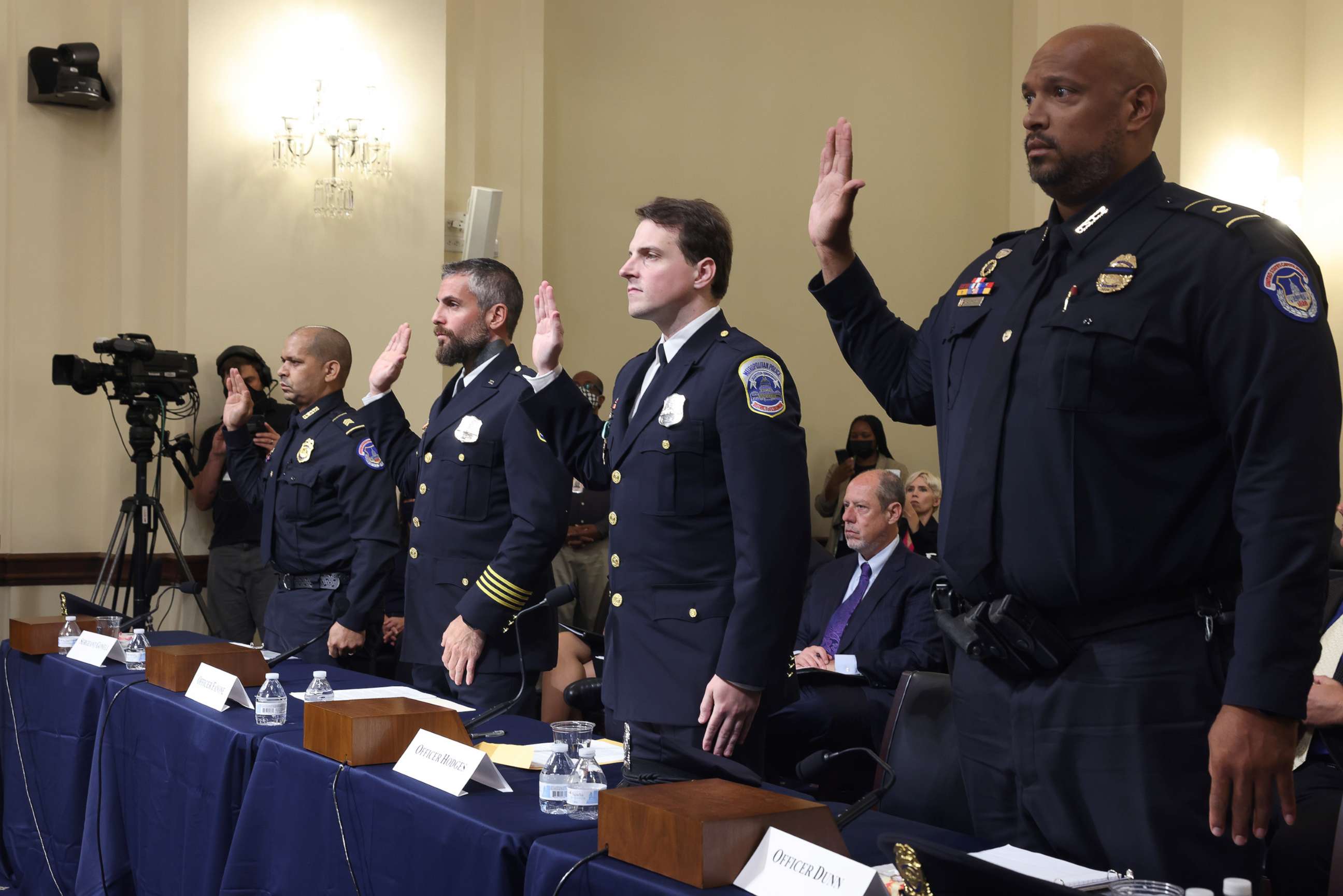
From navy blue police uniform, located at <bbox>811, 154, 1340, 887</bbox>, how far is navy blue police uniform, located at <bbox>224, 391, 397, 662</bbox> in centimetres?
214

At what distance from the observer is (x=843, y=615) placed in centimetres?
393

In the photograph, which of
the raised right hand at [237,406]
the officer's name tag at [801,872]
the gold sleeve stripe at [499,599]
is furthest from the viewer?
the raised right hand at [237,406]

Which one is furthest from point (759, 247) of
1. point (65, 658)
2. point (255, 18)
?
point (65, 658)

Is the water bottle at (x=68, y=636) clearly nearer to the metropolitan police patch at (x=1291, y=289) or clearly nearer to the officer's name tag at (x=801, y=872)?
the officer's name tag at (x=801, y=872)

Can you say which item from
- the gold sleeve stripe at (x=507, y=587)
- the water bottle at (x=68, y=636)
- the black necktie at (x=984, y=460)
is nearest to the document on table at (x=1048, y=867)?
the black necktie at (x=984, y=460)

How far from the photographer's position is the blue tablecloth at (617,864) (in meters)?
1.29

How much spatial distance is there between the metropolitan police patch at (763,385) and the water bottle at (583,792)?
29.6 inches

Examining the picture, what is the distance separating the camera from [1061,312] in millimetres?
1488

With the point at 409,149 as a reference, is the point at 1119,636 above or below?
below

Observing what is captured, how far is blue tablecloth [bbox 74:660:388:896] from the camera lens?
2.07 metres

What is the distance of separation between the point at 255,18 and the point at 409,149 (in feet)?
2.43

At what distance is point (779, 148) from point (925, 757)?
527cm

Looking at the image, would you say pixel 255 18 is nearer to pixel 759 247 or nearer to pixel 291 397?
pixel 291 397

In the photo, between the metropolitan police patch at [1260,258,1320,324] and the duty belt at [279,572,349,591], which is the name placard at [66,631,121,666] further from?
the metropolitan police patch at [1260,258,1320,324]
